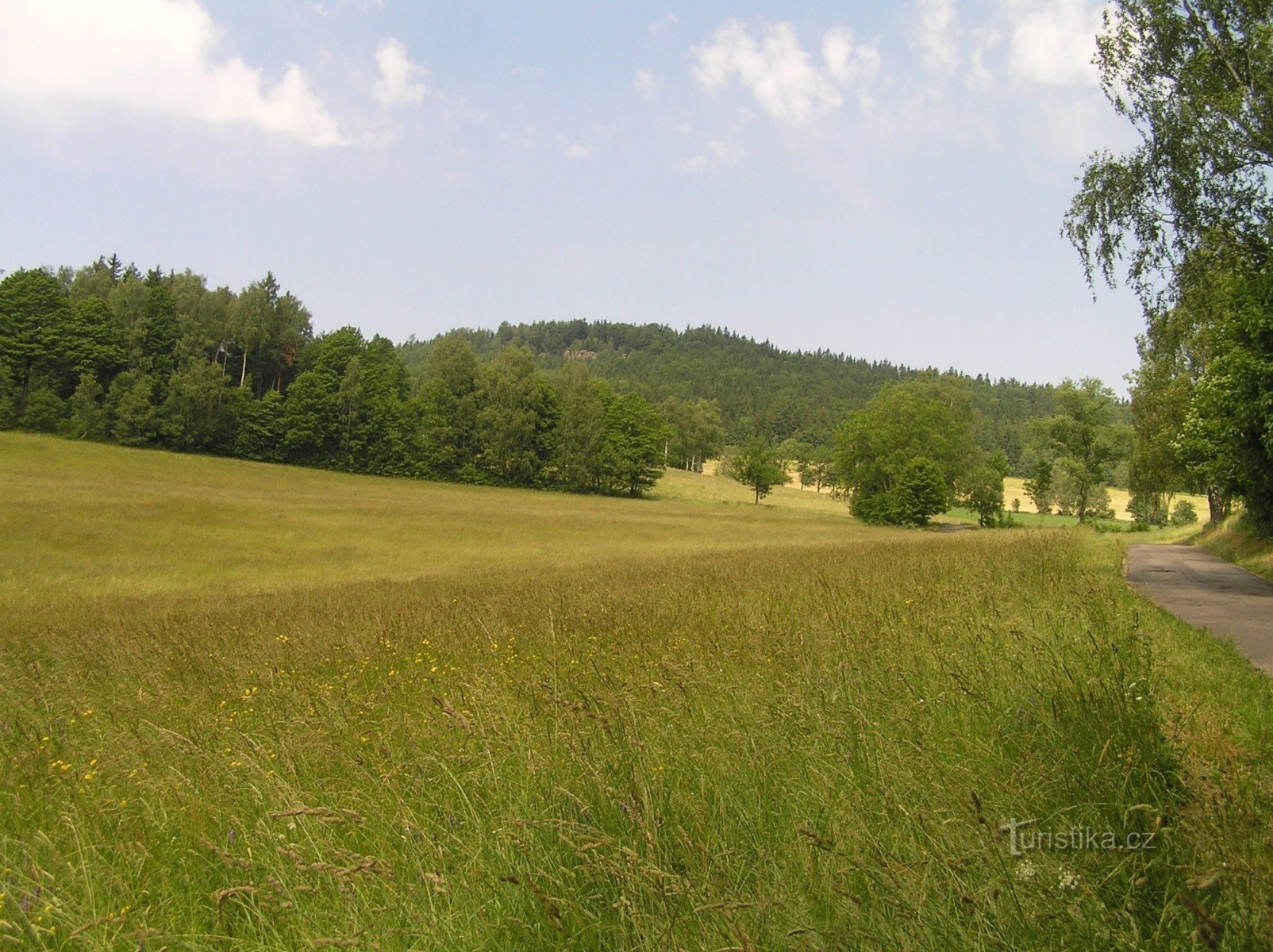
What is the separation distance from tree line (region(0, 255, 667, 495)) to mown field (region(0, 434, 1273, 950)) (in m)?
73.6

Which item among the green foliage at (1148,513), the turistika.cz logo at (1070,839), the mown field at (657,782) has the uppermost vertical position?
the green foliage at (1148,513)

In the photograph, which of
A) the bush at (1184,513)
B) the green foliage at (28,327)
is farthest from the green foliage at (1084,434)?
the green foliage at (28,327)

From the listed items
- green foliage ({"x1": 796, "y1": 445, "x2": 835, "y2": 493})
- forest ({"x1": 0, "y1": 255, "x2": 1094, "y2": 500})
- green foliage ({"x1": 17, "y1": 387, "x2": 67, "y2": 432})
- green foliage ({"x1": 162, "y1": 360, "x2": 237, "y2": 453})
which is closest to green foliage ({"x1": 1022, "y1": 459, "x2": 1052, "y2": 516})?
forest ({"x1": 0, "y1": 255, "x2": 1094, "y2": 500})

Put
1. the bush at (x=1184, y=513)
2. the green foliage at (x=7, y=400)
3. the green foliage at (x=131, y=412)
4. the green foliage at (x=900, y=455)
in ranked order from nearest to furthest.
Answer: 1. the green foliage at (x=7, y=400)
2. the green foliage at (x=131, y=412)
3. the green foliage at (x=900, y=455)
4. the bush at (x=1184, y=513)

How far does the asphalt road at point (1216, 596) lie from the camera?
8880mm

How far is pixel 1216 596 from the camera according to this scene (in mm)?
13648

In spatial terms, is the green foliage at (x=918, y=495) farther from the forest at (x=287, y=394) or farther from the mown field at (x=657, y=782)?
the mown field at (x=657, y=782)

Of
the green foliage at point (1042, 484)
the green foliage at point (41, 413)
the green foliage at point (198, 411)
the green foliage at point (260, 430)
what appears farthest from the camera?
the green foliage at point (1042, 484)

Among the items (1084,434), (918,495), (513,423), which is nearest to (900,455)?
(918,495)

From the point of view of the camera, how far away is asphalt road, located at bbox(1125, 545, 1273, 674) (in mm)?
8880

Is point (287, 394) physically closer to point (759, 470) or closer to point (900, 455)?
point (759, 470)

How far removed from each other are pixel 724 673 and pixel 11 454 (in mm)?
66419

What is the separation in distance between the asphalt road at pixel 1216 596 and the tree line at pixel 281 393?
66.9 meters

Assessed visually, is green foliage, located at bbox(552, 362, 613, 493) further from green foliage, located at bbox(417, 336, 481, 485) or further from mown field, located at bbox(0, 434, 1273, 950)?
mown field, located at bbox(0, 434, 1273, 950)
